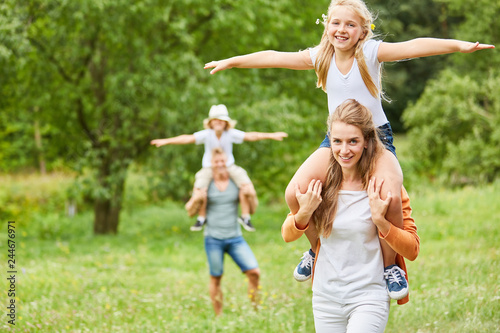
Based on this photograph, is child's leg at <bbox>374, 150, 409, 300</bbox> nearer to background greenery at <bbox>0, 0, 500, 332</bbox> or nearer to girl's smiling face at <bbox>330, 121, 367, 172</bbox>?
girl's smiling face at <bbox>330, 121, 367, 172</bbox>

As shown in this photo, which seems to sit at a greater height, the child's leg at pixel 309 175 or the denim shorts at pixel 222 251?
the child's leg at pixel 309 175

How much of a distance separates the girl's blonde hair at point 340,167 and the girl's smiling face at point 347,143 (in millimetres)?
26

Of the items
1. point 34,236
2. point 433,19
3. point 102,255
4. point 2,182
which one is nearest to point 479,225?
point 102,255

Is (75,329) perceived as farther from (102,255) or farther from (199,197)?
(102,255)

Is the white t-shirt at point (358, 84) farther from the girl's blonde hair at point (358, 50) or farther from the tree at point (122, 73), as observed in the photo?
the tree at point (122, 73)

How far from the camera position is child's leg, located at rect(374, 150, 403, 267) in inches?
131

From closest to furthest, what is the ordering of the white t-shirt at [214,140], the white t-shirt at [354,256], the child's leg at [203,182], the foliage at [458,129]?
the white t-shirt at [354,256] → the child's leg at [203,182] → the white t-shirt at [214,140] → the foliage at [458,129]

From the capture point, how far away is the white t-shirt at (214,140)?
284 inches

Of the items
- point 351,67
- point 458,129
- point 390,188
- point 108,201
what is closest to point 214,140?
point 351,67

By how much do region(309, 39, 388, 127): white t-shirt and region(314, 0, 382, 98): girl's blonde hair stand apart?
0.08 ft

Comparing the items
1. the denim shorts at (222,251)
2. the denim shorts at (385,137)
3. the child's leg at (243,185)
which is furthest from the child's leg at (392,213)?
the child's leg at (243,185)

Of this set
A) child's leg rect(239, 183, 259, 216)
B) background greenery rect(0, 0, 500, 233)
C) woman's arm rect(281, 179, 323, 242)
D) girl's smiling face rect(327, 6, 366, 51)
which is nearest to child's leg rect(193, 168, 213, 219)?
child's leg rect(239, 183, 259, 216)

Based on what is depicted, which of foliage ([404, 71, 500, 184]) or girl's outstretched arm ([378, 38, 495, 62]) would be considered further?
foliage ([404, 71, 500, 184])

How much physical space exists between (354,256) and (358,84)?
1028 millimetres
